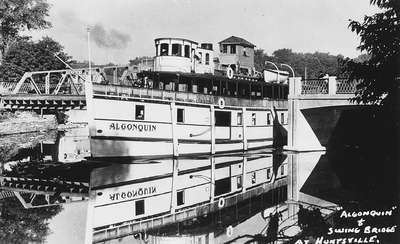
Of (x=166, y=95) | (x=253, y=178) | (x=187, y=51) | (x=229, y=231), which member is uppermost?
(x=187, y=51)

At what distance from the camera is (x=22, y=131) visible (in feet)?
161

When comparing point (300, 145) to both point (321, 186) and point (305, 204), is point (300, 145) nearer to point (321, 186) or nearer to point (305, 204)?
point (321, 186)

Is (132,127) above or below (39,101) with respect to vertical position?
below

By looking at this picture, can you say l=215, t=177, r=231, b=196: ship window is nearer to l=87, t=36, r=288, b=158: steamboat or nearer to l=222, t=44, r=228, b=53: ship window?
l=87, t=36, r=288, b=158: steamboat

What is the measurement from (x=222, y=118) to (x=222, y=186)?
10475 millimetres

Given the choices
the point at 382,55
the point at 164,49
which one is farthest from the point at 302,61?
the point at 382,55

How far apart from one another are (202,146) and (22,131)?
30.5 metres

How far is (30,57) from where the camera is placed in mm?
52781

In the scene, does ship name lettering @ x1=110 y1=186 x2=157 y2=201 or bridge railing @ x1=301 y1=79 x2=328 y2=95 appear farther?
bridge railing @ x1=301 y1=79 x2=328 y2=95

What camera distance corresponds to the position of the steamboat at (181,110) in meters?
22.6

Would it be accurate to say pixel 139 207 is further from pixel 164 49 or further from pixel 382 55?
pixel 164 49

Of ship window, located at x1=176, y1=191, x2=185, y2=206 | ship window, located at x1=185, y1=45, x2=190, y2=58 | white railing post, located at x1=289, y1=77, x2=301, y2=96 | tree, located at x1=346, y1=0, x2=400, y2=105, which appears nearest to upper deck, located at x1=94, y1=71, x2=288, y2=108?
ship window, located at x1=185, y1=45, x2=190, y2=58

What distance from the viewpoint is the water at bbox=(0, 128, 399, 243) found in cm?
1038

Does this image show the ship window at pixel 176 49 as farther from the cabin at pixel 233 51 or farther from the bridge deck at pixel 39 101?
the cabin at pixel 233 51
